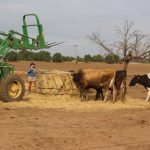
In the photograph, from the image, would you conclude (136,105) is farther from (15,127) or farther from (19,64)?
(19,64)

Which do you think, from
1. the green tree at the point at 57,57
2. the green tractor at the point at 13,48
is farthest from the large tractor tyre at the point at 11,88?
the green tree at the point at 57,57

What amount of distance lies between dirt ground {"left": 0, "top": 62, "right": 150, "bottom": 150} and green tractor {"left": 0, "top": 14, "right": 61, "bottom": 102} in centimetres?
47

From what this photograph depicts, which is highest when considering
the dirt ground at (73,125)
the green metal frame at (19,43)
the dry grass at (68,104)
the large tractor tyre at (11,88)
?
the green metal frame at (19,43)

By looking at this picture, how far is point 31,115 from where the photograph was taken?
15352mm

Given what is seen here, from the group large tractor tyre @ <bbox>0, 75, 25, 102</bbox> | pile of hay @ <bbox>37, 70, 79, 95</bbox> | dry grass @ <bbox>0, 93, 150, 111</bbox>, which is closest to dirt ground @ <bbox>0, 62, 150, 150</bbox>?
dry grass @ <bbox>0, 93, 150, 111</bbox>

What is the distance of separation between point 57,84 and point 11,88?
262cm

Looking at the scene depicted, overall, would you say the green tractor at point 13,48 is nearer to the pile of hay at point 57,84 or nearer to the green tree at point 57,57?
the pile of hay at point 57,84

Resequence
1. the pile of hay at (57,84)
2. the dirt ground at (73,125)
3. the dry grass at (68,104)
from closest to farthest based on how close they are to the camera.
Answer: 1. the dirt ground at (73,125)
2. the dry grass at (68,104)
3. the pile of hay at (57,84)

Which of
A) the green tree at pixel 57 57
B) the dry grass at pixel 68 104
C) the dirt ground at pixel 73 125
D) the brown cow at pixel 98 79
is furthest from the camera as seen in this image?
the green tree at pixel 57 57

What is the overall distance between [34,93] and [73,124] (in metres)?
8.70

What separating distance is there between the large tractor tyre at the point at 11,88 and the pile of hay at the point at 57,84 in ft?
6.84

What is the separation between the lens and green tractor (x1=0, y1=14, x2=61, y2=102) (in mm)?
18828

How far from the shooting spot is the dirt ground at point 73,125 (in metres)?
10.7

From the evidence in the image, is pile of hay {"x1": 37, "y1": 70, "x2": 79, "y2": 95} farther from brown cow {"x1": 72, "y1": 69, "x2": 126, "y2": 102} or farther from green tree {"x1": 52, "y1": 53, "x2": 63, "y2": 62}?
green tree {"x1": 52, "y1": 53, "x2": 63, "y2": 62}
